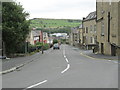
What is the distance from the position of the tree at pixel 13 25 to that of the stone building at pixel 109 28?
10982 mm

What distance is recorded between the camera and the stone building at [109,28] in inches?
1145

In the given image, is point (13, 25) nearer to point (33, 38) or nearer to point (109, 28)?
point (109, 28)

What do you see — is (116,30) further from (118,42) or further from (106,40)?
(106,40)

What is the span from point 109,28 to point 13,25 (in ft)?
42.2

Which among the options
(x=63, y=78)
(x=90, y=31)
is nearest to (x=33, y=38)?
(x=90, y=31)

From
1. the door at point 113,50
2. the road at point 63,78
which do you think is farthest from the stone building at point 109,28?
the road at point 63,78

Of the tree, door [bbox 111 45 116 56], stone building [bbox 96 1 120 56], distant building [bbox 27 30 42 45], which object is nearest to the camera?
the tree

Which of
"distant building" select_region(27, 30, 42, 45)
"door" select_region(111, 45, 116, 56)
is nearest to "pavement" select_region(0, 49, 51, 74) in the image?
"door" select_region(111, 45, 116, 56)

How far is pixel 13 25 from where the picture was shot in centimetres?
2917

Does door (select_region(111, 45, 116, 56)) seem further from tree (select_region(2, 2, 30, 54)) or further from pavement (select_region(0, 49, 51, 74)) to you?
pavement (select_region(0, 49, 51, 74))

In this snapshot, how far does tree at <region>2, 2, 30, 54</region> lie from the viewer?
28.6 m

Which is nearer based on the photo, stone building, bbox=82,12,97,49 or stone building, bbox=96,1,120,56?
stone building, bbox=96,1,120,56

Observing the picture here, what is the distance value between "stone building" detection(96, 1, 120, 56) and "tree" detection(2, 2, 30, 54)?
11.0 meters

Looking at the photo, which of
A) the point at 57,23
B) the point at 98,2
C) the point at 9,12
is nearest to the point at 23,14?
the point at 9,12
